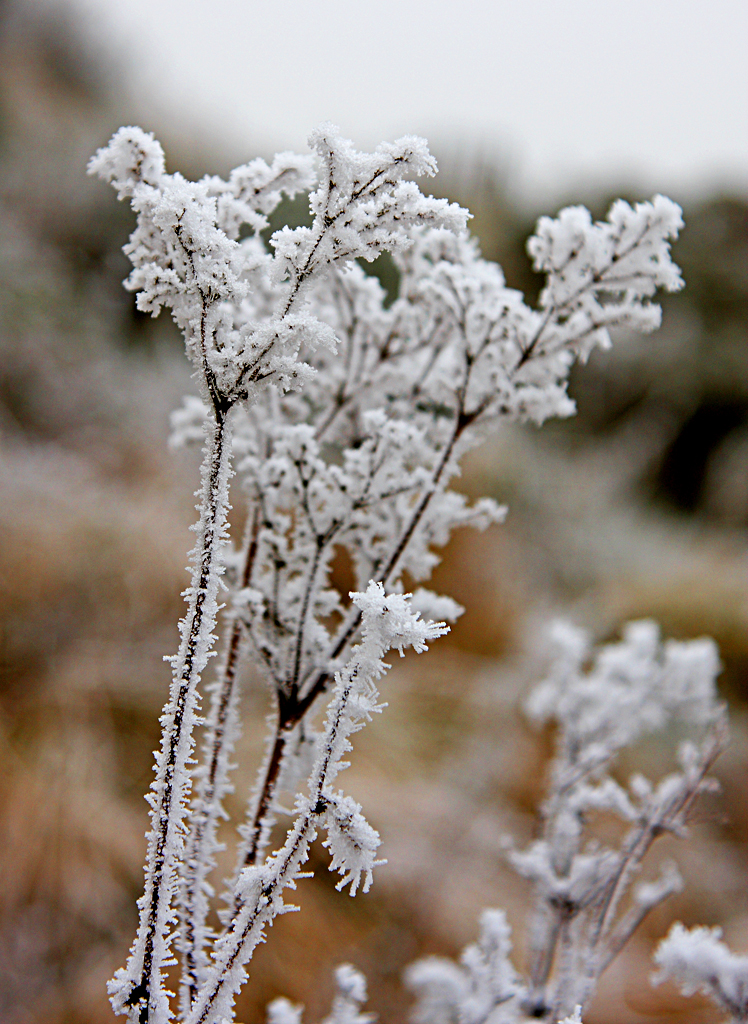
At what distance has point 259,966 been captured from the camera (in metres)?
1.19

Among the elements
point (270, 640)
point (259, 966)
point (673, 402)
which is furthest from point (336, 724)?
point (673, 402)

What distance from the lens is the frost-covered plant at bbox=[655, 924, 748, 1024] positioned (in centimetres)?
51

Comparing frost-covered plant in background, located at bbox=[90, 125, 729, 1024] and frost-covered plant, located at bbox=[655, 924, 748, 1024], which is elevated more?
frost-covered plant in background, located at bbox=[90, 125, 729, 1024]

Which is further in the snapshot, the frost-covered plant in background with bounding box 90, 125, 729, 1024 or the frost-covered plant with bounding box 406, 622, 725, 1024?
the frost-covered plant with bounding box 406, 622, 725, 1024

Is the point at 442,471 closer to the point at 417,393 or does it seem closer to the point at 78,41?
the point at 417,393

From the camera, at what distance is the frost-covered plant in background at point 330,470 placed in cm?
33

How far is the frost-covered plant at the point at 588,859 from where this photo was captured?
542 millimetres

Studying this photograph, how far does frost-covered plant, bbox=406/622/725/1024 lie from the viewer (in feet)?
1.78

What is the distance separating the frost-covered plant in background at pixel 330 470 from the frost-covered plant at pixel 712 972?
4cm

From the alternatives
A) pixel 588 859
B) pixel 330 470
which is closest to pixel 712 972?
pixel 588 859

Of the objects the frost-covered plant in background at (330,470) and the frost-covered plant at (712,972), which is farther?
the frost-covered plant at (712,972)

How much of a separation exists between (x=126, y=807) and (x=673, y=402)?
6116 millimetres

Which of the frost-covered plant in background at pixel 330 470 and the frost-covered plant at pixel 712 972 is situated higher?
the frost-covered plant in background at pixel 330 470

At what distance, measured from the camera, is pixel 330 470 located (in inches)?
19.0
